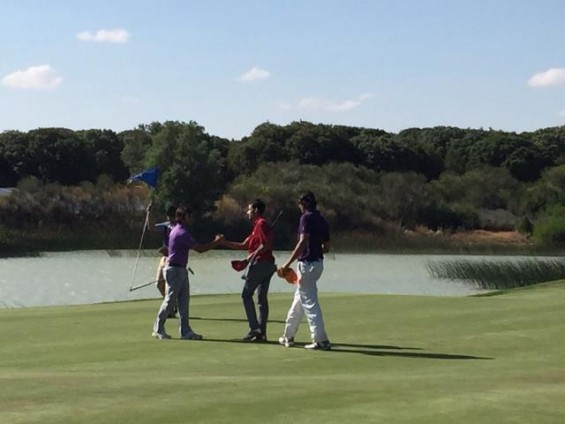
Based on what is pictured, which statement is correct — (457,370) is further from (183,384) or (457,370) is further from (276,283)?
(276,283)

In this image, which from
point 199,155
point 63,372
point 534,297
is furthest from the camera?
point 199,155

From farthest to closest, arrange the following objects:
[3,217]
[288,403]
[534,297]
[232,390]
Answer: [3,217] → [534,297] → [232,390] → [288,403]

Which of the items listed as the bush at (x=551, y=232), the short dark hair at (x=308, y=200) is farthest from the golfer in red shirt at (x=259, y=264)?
the bush at (x=551, y=232)

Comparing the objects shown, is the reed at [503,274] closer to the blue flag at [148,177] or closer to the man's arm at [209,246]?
the blue flag at [148,177]

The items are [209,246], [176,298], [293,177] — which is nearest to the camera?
[176,298]

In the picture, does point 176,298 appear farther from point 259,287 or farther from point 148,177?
point 148,177

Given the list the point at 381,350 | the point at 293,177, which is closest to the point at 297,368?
the point at 381,350

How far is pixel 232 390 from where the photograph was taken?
9281mm

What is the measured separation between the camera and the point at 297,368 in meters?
11.5

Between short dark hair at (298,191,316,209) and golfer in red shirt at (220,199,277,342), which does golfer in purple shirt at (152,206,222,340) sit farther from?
short dark hair at (298,191,316,209)

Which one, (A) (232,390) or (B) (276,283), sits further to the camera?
(B) (276,283)

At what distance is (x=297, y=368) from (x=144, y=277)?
82.8 feet

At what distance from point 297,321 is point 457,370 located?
2.63 metres

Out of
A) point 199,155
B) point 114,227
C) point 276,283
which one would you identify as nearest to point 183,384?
point 276,283
